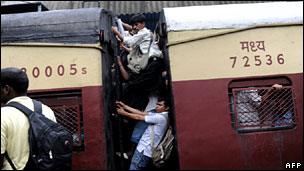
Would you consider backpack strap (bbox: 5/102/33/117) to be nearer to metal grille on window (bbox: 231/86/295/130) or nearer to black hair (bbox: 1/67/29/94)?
black hair (bbox: 1/67/29/94)

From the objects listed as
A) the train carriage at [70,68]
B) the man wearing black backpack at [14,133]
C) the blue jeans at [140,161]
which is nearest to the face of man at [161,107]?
the blue jeans at [140,161]

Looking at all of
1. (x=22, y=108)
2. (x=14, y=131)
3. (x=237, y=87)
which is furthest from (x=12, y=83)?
(x=237, y=87)

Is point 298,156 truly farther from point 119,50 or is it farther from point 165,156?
point 119,50

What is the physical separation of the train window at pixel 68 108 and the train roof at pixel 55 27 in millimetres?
367

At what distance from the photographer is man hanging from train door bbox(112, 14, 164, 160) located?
141 inches

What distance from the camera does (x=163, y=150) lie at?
11.3 feet

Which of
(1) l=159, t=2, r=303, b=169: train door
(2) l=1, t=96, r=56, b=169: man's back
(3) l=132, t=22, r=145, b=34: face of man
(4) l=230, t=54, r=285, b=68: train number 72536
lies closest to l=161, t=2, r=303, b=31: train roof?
(1) l=159, t=2, r=303, b=169: train door

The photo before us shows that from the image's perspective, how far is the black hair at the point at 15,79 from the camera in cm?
283

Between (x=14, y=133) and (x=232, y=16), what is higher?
(x=232, y=16)

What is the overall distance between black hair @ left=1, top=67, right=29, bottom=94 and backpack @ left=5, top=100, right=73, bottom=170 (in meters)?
0.11

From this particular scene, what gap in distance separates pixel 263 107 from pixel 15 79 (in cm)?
163

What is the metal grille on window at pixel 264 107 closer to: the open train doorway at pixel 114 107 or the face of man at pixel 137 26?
the open train doorway at pixel 114 107

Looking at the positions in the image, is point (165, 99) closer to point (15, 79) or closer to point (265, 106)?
point (265, 106)

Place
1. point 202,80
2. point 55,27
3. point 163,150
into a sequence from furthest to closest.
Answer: point 163,150 < point 55,27 < point 202,80
